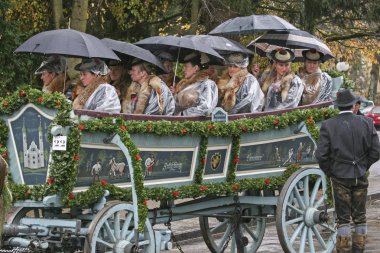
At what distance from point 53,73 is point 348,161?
3.17m

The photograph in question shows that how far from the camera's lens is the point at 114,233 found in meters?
8.94

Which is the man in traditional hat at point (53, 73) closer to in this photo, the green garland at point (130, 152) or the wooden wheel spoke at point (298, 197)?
the green garland at point (130, 152)

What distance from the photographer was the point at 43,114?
8586 mm

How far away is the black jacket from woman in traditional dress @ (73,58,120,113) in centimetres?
220

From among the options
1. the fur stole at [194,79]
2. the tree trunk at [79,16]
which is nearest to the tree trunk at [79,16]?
the tree trunk at [79,16]

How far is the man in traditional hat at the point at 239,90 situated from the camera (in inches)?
424

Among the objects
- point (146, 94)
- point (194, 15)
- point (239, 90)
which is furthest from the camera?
point (194, 15)

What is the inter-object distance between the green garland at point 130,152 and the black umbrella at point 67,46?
493mm

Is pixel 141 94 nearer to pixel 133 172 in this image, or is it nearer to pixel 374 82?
pixel 133 172

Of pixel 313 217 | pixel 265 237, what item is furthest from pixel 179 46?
pixel 265 237

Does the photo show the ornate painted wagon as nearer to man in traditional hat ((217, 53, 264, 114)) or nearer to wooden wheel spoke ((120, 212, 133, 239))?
wooden wheel spoke ((120, 212, 133, 239))

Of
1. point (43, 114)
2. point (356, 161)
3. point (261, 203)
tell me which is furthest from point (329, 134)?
point (43, 114)

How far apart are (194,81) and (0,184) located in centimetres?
426

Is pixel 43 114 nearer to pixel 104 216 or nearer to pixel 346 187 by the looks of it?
pixel 104 216
